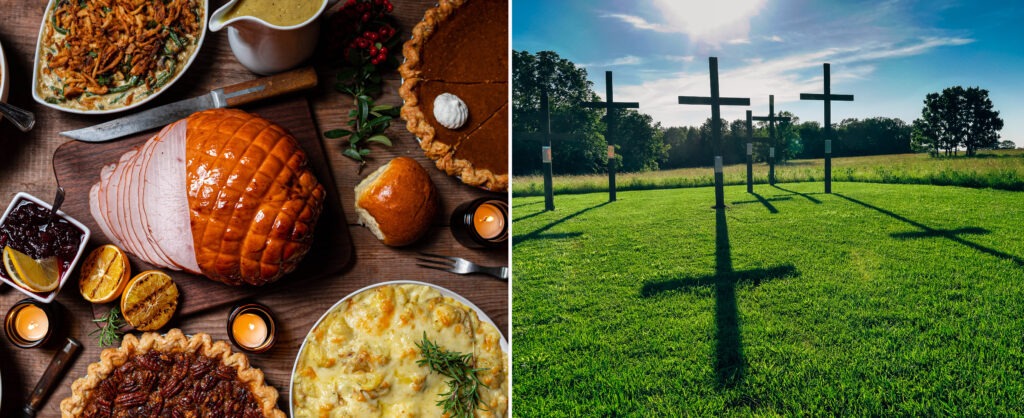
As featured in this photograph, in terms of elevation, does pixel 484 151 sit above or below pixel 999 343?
above

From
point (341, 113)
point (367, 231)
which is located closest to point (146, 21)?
point (341, 113)

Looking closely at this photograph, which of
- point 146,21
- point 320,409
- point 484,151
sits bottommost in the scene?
point 320,409

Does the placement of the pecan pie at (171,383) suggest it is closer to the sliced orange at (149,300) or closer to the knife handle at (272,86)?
the sliced orange at (149,300)

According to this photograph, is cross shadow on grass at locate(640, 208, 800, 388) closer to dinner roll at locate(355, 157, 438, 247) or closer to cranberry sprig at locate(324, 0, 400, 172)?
dinner roll at locate(355, 157, 438, 247)

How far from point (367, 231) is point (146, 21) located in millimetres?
1039

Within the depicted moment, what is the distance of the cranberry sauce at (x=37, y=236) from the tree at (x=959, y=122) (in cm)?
343

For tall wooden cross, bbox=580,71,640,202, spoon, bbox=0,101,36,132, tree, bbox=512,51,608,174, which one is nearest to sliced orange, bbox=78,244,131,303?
spoon, bbox=0,101,36,132

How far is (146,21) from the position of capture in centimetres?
179

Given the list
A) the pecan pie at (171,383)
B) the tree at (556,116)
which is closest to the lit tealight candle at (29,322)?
the pecan pie at (171,383)

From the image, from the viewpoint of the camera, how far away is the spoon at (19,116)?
6.03ft

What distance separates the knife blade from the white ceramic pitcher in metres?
0.05

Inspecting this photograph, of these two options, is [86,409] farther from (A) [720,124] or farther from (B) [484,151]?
(A) [720,124]

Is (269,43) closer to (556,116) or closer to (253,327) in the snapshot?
(253,327)

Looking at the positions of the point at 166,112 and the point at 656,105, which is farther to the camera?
the point at 656,105
